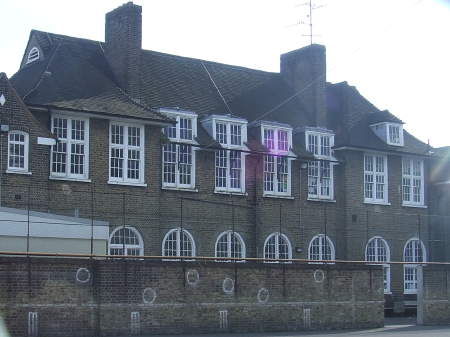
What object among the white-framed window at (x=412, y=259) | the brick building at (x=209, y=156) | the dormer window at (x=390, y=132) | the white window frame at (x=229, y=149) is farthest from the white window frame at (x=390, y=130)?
the white window frame at (x=229, y=149)

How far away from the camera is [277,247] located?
40.6 metres

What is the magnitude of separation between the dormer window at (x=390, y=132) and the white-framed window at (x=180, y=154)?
39.8 ft

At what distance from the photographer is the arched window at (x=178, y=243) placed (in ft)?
121

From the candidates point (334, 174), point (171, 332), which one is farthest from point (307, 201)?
point (171, 332)

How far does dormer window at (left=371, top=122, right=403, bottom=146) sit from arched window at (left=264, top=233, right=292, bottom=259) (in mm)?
8993

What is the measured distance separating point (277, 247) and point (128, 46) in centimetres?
1193

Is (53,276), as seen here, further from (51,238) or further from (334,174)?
(334,174)

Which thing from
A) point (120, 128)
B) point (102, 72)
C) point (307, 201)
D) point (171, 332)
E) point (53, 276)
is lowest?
point (171, 332)

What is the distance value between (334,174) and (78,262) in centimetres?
2082

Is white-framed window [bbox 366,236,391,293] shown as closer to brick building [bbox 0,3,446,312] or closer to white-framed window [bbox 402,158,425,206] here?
brick building [bbox 0,3,446,312]

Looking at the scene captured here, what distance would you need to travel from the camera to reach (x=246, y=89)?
147 feet

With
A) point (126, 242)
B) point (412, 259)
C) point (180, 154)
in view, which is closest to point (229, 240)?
point (180, 154)

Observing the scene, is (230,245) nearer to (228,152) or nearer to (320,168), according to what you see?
(228,152)

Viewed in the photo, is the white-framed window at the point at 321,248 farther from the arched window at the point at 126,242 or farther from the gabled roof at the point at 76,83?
the gabled roof at the point at 76,83
